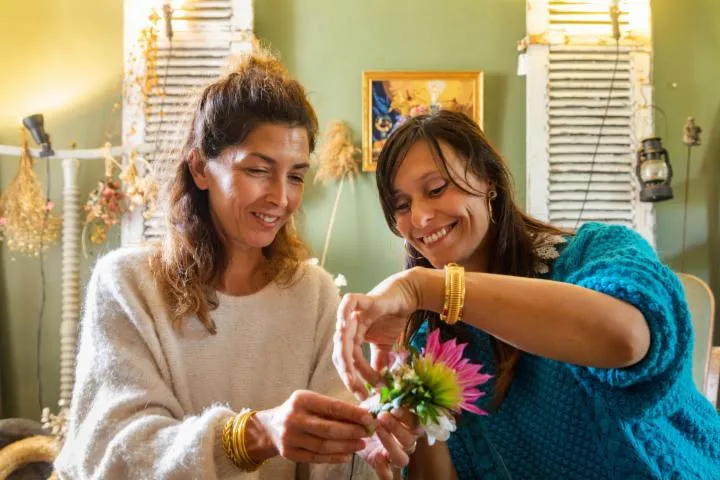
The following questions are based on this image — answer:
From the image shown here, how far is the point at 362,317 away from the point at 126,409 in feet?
1.63

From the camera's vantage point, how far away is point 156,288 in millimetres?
1212

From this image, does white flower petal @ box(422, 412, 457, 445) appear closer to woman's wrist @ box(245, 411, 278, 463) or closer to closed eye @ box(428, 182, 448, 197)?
woman's wrist @ box(245, 411, 278, 463)

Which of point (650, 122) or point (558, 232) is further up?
point (650, 122)

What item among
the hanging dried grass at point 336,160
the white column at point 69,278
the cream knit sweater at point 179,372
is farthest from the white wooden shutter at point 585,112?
the white column at point 69,278

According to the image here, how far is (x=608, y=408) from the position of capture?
1028mm

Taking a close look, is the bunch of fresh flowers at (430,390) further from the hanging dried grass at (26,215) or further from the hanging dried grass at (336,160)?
the hanging dried grass at (26,215)

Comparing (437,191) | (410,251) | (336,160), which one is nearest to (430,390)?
(437,191)

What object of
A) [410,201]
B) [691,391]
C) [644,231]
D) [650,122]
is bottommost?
[691,391]

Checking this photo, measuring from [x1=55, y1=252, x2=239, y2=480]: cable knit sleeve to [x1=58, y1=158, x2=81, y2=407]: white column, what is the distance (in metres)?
1.51

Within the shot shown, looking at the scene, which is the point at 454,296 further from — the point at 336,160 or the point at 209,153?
the point at 336,160

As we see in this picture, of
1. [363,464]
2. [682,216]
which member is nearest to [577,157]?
[682,216]

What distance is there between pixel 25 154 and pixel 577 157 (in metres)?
2.47

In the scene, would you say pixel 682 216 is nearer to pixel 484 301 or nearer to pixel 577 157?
pixel 577 157

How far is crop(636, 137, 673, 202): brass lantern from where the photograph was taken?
253 cm
